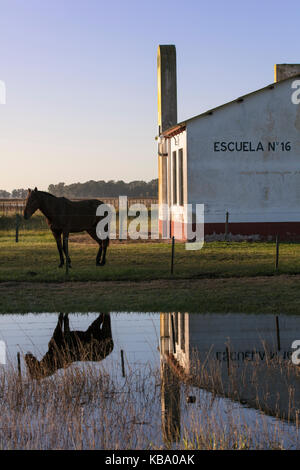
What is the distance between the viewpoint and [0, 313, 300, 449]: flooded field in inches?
268

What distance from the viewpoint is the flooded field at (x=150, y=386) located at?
6805 mm

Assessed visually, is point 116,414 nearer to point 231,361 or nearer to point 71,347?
point 231,361

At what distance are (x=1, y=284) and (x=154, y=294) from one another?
386 centimetres

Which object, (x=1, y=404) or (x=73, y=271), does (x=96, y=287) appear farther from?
(x=1, y=404)

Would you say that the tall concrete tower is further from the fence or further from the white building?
the fence

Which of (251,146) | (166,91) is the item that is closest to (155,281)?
(251,146)

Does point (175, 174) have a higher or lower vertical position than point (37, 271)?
higher

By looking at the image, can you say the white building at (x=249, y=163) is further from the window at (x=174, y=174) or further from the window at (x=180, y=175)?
the window at (x=174, y=174)

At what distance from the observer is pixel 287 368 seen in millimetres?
9062

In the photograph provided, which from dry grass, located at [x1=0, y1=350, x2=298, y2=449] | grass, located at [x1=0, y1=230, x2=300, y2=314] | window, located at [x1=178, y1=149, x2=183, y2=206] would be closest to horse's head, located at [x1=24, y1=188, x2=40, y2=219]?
grass, located at [x1=0, y1=230, x2=300, y2=314]

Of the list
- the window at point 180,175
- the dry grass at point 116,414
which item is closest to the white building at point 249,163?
the window at point 180,175

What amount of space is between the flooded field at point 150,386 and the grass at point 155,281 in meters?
1.75

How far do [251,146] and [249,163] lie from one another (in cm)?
63
